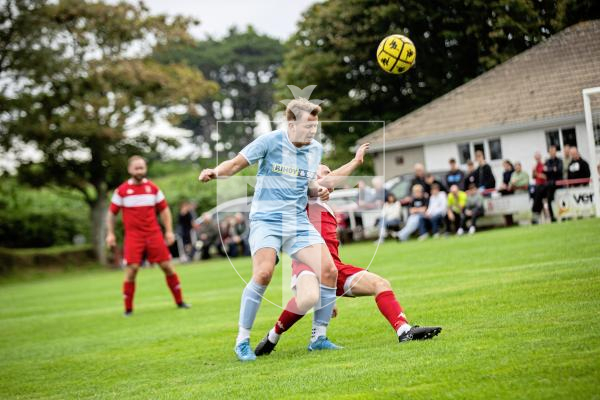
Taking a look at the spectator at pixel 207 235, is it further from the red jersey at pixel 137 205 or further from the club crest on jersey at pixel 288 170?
the club crest on jersey at pixel 288 170

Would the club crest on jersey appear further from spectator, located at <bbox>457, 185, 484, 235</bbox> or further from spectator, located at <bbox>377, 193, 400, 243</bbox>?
spectator, located at <bbox>377, 193, 400, 243</bbox>

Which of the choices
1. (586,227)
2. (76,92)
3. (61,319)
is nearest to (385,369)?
(61,319)

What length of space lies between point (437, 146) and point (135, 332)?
22679 mm

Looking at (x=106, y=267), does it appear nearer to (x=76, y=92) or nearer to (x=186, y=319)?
(x=76, y=92)

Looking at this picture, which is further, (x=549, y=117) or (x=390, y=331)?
(x=549, y=117)

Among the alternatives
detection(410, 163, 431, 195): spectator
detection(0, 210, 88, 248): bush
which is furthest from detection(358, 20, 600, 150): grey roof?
detection(0, 210, 88, 248): bush

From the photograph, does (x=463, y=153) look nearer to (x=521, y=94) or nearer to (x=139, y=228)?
(x=521, y=94)

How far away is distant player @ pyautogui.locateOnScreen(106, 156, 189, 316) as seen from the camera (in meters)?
12.9

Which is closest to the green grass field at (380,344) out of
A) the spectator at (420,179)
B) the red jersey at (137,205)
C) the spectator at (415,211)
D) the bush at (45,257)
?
the red jersey at (137,205)

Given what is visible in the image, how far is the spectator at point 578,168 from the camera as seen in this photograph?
18766 mm

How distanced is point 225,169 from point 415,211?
1650cm

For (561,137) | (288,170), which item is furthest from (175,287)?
(561,137)

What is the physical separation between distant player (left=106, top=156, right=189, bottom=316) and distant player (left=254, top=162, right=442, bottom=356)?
19.5 ft

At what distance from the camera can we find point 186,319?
1117 cm
